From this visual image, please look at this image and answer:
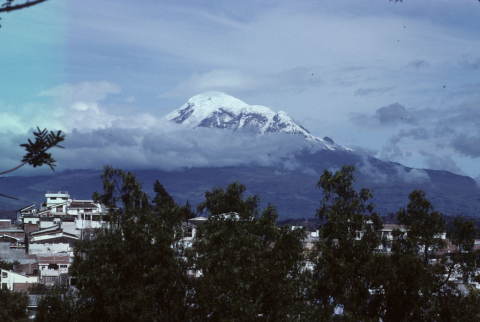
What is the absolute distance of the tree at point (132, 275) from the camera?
28219 millimetres

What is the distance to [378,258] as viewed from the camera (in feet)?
102

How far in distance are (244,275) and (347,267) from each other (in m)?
5.22

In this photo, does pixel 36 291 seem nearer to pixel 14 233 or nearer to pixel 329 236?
pixel 329 236

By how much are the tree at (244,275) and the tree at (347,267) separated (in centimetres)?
122

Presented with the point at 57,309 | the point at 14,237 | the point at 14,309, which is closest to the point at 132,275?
the point at 57,309

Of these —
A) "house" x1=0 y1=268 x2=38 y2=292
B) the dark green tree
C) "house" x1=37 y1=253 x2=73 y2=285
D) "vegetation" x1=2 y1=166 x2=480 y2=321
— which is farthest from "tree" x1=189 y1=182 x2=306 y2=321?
"house" x1=37 y1=253 x2=73 y2=285

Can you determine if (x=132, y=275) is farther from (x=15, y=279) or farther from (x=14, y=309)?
(x=15, y=279)

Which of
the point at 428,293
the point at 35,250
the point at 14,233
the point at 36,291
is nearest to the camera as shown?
the point at 428,293

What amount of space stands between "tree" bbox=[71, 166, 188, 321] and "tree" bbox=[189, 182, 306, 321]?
3.74ft

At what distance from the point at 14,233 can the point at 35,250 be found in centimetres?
1096

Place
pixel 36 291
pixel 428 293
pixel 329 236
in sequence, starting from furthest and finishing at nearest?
pixel 36 291
pixel 329 236
pixel 428 293

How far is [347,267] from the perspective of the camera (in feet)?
101

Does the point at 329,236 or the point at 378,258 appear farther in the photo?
the point at 329,236

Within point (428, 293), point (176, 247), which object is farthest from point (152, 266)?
point (428, 293)
